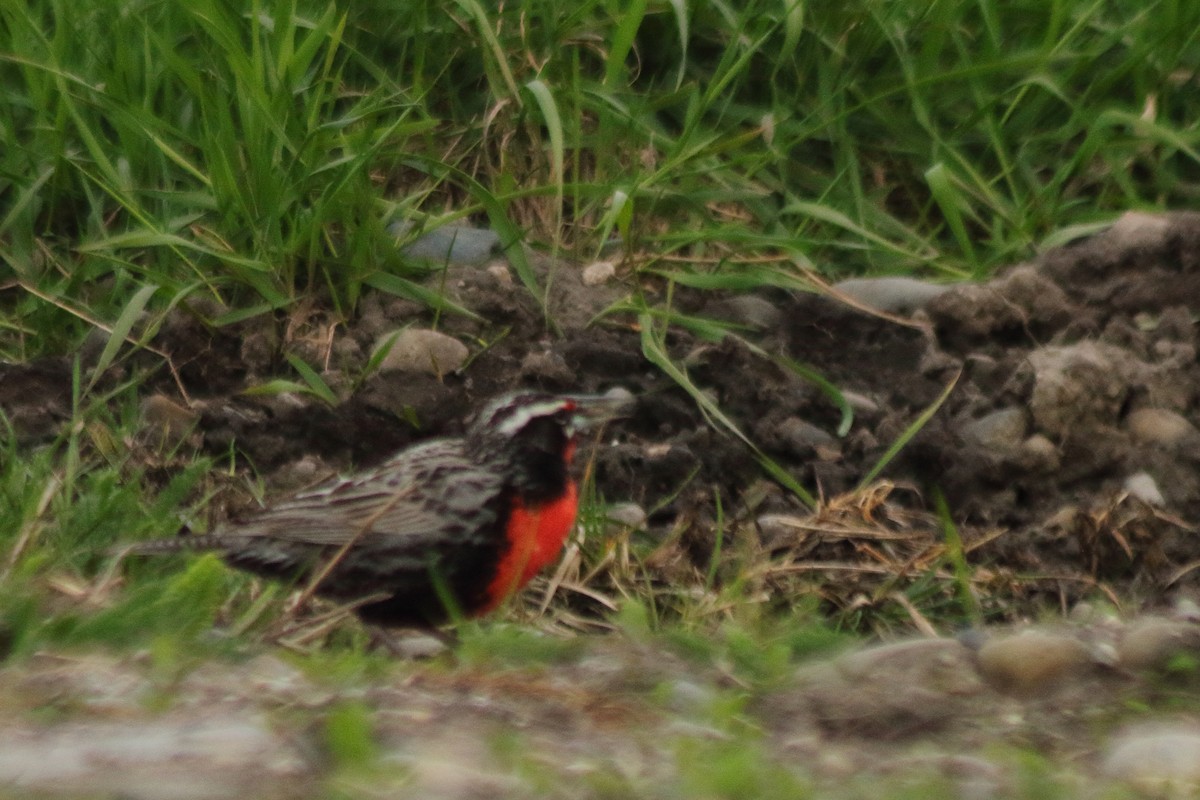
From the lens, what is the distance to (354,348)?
6453 mm

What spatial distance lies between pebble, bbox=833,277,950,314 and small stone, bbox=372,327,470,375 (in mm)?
1339

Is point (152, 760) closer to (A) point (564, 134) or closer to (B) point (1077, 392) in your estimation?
(B) point (1077, 392)

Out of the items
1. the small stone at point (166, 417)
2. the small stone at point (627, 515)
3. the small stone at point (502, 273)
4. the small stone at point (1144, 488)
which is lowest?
the small stone at point (627, 515)

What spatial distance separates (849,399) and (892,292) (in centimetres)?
61

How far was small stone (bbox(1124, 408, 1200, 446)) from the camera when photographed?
238 inches

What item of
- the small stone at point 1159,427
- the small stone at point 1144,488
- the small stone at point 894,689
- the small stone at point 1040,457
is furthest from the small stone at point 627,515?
the small stone at point 894,689

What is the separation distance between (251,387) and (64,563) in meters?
1.62

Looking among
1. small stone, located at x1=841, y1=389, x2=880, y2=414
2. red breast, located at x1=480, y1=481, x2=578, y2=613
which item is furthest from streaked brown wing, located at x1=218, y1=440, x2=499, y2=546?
small stone, located at x1=841, y1=389, x2=880, y2=414

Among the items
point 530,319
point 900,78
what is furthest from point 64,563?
point 900,78

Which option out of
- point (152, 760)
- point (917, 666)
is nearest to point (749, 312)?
point (917, 666)

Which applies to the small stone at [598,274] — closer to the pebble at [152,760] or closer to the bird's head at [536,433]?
the bird's head at [536,433]

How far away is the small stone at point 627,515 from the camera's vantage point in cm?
577

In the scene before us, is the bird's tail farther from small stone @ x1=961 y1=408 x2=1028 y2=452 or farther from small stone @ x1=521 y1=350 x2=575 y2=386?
small stone @ x1=961 y1=408 x2=1028 y2=452

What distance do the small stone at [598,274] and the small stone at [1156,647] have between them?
10.5ft
